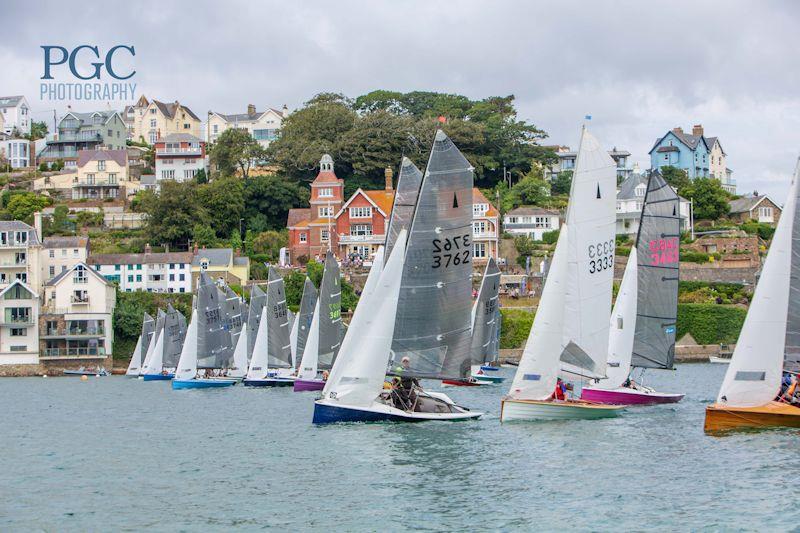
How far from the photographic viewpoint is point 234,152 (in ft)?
430

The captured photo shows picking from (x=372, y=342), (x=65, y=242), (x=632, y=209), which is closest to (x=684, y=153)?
(x=632, y=209)

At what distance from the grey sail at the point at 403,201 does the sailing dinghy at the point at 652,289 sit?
930 cm

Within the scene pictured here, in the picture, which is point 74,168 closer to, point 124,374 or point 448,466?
point 124,374

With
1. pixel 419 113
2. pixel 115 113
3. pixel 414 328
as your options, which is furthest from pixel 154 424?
pixel 115 113

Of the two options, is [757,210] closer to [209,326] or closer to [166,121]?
[209,326]

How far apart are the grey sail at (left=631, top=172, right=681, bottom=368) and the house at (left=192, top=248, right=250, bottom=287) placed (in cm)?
6415

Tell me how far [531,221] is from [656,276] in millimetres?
76600

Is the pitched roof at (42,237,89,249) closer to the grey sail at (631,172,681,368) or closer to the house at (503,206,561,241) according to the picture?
the house at (503,206,561,241)

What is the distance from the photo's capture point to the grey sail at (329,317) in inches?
2420

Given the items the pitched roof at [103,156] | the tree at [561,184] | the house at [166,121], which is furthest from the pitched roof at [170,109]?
the tree at [561,184]

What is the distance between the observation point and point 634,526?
2508 centimetres

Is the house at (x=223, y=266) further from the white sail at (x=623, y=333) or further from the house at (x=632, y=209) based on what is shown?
the white sail at (x=623, y=333)

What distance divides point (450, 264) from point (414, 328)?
8.17 ft

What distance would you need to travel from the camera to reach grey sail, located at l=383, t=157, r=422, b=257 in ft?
143
